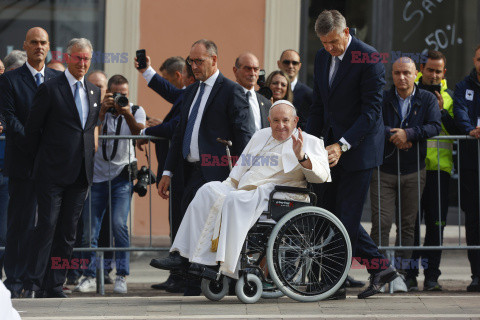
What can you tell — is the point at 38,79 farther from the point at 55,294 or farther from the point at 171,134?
the point at 55,294

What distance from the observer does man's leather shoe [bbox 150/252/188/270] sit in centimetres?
760

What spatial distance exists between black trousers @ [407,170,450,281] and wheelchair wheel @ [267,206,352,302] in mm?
1837

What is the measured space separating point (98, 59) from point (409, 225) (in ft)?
16.3

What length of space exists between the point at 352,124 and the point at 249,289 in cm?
143

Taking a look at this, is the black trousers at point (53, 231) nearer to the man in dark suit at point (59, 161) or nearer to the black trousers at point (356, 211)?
the man in dark suit at point (59, 161)

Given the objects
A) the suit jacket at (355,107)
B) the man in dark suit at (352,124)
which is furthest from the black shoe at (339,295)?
the suit jacket at (355,107)

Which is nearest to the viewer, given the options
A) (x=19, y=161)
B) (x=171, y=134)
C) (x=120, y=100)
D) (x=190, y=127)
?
(x=190, y=127)

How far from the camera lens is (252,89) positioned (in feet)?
30.4

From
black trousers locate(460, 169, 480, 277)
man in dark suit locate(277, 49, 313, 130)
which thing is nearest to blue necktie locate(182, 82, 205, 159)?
man in dark suit locate(277, 49, 313, 130)

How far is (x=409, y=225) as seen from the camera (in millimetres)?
9266

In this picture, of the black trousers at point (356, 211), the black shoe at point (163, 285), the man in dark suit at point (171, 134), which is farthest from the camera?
the black shoe at point (163, 285)

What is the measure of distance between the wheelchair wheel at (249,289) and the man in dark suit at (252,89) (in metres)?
1.78

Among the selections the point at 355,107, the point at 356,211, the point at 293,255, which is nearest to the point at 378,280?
the point at 356,211

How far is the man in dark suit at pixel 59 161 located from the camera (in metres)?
8.41
